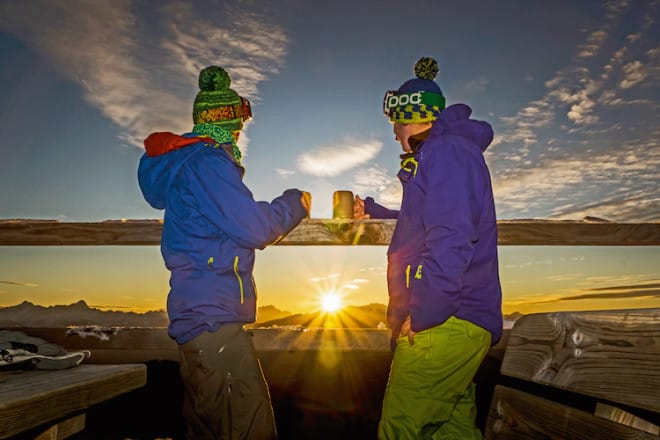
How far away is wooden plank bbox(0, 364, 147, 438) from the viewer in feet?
4.75

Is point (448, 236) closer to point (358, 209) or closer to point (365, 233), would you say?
point (365, 233)

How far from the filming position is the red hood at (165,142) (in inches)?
118

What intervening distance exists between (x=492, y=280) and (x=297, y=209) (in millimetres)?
1314

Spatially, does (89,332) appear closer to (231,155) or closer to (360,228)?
(231,155)

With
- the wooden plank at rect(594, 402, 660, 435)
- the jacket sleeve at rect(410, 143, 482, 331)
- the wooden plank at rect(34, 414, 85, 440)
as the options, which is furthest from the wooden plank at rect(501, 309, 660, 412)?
the wooden plank at rect(34, 414, 85, 440)

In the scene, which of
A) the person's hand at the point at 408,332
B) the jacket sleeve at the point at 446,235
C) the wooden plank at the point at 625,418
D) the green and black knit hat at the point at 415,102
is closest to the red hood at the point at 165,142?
the green and black knit hat at the point at 415,102

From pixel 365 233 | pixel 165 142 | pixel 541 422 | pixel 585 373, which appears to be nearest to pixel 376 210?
pixel 365 233

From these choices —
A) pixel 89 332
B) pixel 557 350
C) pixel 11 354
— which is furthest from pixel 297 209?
pixel 89 332

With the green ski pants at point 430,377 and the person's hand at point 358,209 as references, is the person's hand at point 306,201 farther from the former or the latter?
the green ski pants at point 430,377

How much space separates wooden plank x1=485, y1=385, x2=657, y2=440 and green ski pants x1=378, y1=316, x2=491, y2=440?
49cm

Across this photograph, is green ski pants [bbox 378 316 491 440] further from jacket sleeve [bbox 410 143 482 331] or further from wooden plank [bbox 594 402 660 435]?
wooden plank [bbox 594 402 660 435]

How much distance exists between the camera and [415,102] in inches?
123

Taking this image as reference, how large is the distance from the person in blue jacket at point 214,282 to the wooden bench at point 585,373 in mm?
1494

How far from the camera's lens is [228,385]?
2.79 m
